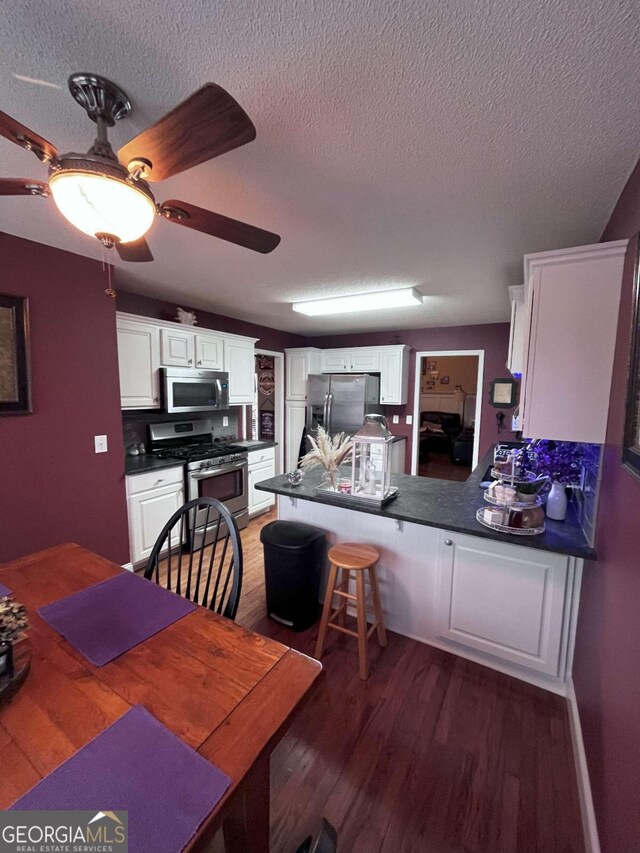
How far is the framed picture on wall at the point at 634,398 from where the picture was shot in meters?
1.01

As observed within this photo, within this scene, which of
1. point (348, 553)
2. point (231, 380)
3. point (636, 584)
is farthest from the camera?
point (231, 380)

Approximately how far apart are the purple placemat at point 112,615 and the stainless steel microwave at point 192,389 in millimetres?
2140

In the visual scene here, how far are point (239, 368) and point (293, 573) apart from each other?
258 centimetres

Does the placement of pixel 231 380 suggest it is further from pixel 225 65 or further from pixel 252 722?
pixel 252 722

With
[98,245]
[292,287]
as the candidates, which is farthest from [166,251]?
[292,287]

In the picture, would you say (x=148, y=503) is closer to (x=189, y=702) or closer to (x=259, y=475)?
(x=259, y=475)

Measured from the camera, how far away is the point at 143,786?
2.16 ft

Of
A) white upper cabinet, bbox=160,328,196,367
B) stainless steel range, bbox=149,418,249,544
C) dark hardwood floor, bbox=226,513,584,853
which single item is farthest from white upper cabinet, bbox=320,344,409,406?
dark hardwood floor, bbox=226,513,584,853

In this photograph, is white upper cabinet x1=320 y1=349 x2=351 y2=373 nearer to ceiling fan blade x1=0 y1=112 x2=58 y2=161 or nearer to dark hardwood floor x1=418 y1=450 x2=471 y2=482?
dark hardwood floor x1=418 y1=450 x2=471 y2=482

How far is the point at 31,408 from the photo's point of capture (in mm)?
2154

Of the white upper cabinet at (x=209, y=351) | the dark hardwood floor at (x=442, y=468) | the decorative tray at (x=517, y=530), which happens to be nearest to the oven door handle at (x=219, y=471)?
the white upper cabinet at (x=209, y=351)

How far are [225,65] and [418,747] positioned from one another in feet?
8.34

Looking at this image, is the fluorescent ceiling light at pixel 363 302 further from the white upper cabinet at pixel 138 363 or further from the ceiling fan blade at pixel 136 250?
the ceiling fan blade at pixel 136 250

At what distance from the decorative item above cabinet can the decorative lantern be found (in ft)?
6.65
